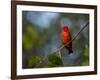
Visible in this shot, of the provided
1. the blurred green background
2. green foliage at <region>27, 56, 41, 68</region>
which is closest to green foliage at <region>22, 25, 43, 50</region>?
the blurred green background

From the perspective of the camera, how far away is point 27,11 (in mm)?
1905

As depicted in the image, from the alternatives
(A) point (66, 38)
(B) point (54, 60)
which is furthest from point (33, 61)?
(A) point (66, 38)

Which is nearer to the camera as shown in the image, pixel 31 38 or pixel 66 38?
pixel 31 38

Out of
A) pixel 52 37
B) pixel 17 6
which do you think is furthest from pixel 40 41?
pixel 17 6

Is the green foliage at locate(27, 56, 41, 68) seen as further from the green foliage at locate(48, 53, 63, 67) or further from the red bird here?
the red bird

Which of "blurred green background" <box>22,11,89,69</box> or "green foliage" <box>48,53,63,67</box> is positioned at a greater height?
"blurred green background" <box>22,11,89,69</box>

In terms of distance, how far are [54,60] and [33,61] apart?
212 millimetres

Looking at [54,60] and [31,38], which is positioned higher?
[31,38]

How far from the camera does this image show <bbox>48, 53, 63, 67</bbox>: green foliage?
1.97 metres

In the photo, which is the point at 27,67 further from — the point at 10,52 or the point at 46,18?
the point at 46,18

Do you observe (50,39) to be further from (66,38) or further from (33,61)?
(33,61)

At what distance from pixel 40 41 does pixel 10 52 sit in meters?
0.31

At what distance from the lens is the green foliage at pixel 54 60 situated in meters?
1.97

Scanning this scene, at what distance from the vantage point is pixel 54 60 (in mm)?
1981
